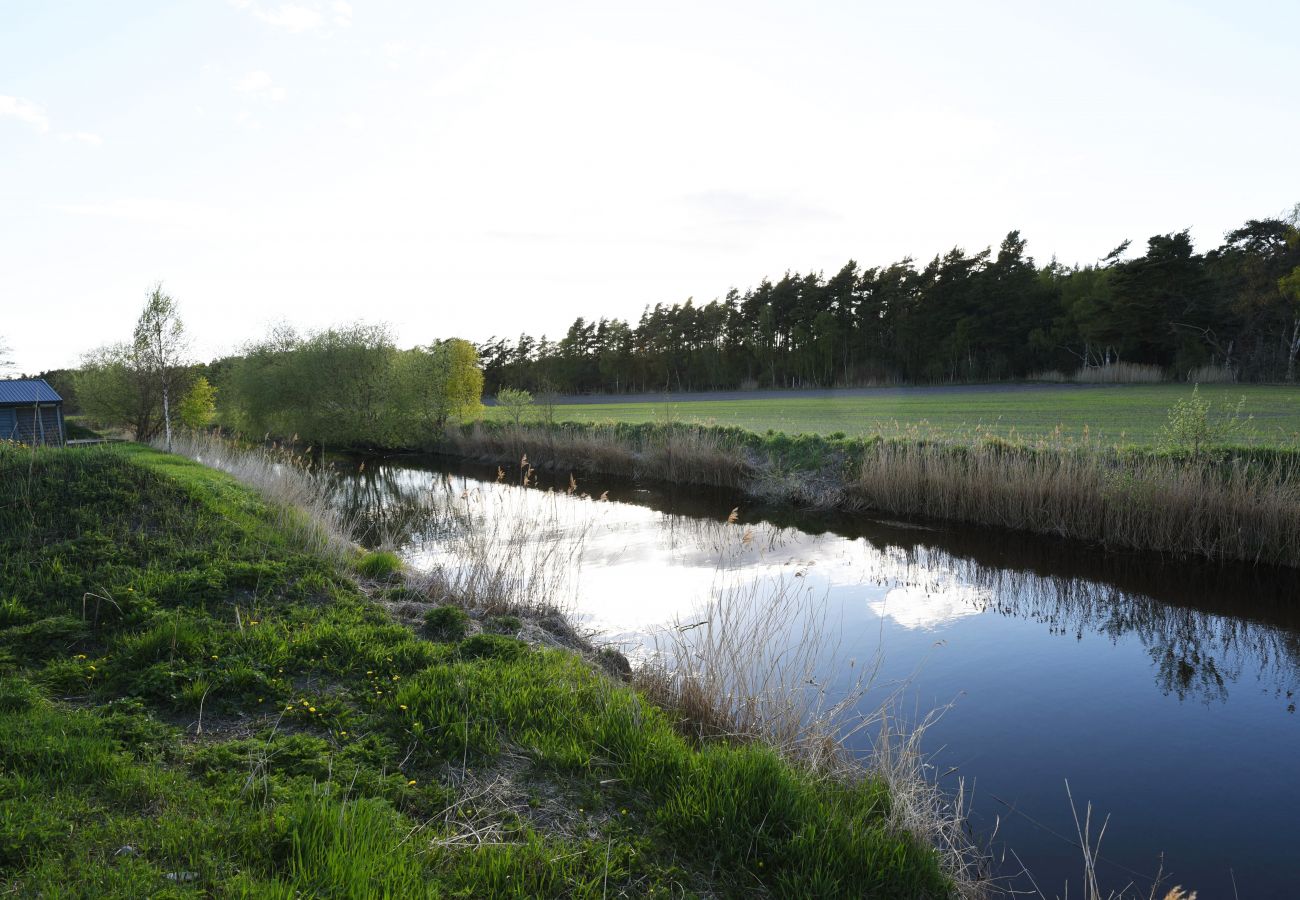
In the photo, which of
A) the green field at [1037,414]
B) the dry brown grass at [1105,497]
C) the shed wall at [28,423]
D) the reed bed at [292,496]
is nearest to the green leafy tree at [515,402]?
the green field at [1037,414]

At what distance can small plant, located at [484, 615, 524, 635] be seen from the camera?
6.48 metres

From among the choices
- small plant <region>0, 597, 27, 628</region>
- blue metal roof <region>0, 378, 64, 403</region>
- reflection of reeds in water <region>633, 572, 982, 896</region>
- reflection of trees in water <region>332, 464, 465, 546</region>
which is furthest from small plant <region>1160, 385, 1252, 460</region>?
blue metal roof <region>0, 378, 64, 403</region>

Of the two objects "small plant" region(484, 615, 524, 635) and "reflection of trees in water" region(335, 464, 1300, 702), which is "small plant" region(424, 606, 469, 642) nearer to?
"small plant" region(484, 615, 524, 635)

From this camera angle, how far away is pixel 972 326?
50.2 m

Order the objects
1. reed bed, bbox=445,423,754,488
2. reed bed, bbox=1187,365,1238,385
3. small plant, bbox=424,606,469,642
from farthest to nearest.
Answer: reed bed, bbox=1187,365,1238,385, reed bed, bbox=445,423,754,488, small plant, bbox=424,606,469,642

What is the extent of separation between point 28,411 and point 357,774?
Answer: 39754mm

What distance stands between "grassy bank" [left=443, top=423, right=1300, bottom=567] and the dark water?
0.49m

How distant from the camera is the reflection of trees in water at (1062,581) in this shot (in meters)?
7.54

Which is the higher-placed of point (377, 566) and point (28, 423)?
point (28, 423)

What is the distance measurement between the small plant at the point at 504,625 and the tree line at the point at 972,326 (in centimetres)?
2110

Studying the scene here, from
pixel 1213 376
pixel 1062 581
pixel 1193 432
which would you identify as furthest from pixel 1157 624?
pixel 1213 376

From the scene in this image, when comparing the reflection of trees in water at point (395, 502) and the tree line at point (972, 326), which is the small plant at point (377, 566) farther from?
the tree line at point (972, 326)

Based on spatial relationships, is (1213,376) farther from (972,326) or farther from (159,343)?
(159,343)

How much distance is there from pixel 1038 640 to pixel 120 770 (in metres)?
8.34
